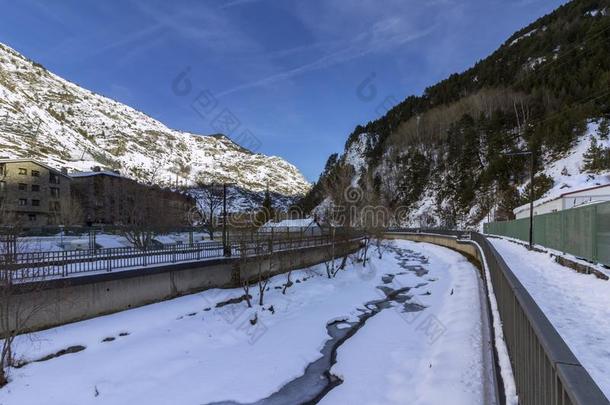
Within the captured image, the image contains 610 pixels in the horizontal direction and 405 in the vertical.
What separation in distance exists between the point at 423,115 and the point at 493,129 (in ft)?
125

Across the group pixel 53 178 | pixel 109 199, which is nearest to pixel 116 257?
pixel 53 178

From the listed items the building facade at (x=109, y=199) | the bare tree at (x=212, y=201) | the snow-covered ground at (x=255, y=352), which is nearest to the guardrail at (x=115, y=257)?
the snow-covered ground at (x=255, y=352)

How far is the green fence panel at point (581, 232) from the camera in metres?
13.0

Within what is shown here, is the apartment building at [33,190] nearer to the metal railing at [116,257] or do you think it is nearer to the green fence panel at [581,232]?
the metal railing at [116,257]

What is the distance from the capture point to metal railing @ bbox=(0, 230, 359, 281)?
15.0 m

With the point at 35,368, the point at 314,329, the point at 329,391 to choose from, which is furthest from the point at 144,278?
the point at 329,391

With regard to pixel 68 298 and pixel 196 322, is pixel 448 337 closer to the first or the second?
pixel 196 322

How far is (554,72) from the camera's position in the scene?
106 meters

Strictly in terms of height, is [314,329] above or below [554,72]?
below

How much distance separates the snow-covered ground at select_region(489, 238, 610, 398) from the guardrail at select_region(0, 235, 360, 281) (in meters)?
15.7

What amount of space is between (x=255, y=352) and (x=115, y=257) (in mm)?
8663

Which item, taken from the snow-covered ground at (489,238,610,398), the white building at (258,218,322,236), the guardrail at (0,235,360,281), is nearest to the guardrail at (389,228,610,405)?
the snow-covered ground at (489,238,610,398)

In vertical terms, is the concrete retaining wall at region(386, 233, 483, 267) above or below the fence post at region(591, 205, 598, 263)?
below

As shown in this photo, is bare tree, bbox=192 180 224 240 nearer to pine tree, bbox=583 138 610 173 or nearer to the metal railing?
the metal railing
